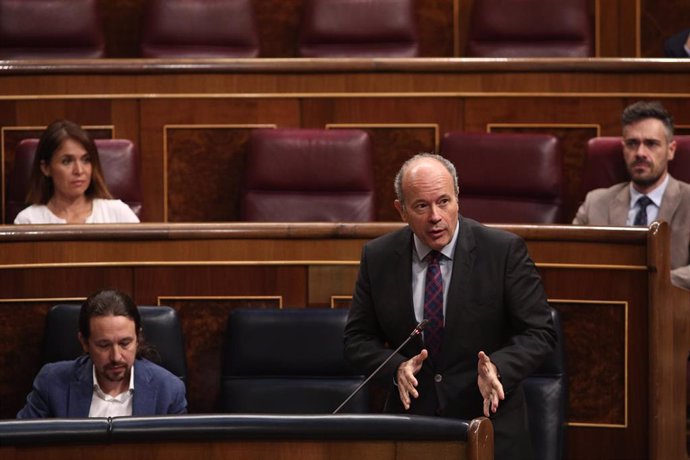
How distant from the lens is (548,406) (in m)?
1.16

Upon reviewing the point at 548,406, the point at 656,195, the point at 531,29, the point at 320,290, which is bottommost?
the point at 548,406

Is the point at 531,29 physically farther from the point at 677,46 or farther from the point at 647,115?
the point at 647,115

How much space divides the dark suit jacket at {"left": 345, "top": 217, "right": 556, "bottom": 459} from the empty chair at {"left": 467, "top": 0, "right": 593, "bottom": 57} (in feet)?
3.40

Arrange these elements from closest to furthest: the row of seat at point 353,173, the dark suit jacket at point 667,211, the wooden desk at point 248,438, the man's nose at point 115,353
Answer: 1. the wooden desk at point 248,438
2. the man's nose at point 115,353
3. the dark suit jacket at point 667,211
4. the row of seat at point 353,173

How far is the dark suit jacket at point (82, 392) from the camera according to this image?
1.14m

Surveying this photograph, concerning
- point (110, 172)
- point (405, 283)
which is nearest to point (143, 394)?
point (405, 283)

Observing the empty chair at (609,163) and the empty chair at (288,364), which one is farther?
the empty chair at (609,163)

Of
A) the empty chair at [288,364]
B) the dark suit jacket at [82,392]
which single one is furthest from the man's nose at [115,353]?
the empty chair at [288,364]

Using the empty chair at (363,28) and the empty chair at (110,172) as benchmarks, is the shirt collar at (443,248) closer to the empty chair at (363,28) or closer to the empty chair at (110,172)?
the empty chair at (110,172)

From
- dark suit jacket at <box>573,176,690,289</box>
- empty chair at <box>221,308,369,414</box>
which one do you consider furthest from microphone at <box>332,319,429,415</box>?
dark suit jacket at <box>573,176,690,289</box>

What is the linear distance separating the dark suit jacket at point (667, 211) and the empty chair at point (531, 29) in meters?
Result: 0.50

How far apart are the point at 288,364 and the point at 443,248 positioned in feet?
0.99

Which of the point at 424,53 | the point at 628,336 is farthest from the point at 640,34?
the point at 628,336

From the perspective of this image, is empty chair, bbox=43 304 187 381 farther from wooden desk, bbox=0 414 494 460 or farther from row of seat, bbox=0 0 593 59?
row of seat, bbox=0 0 593 59
